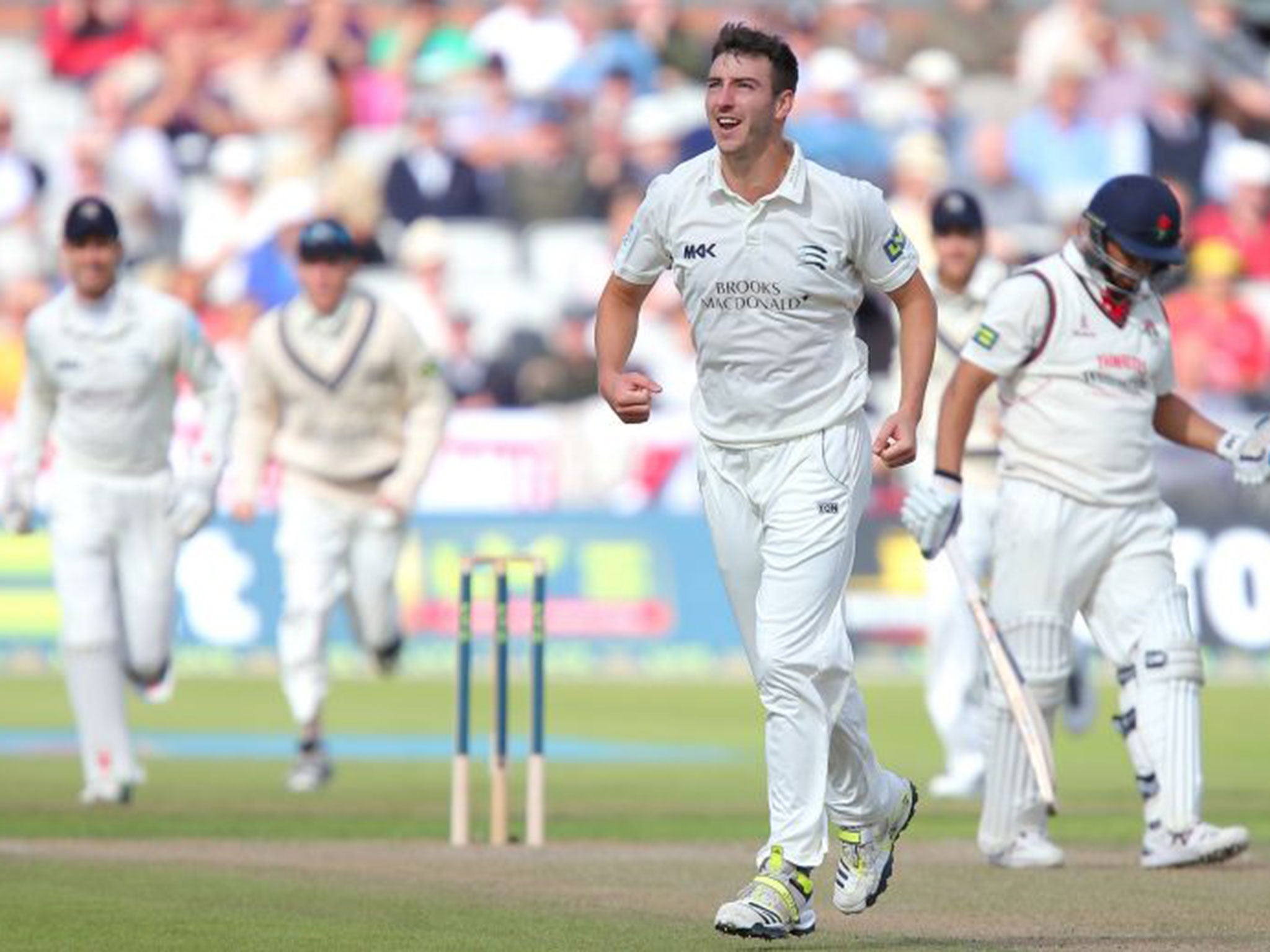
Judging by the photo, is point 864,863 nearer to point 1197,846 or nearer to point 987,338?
point 1197,846

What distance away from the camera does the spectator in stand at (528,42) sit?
27750 millimetres

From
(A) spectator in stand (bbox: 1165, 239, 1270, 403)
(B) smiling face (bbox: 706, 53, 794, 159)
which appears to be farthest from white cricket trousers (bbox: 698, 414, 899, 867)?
(A) spectator in stand (bbox: 1165, 239, 1270, 403)

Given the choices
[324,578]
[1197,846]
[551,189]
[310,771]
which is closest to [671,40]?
[551,189]

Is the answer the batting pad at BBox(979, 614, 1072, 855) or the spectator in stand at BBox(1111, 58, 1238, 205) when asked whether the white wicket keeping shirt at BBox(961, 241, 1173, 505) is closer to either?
the batting pad at BBox(979, 614, 1072, 855)

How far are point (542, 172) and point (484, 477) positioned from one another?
4.65 metres

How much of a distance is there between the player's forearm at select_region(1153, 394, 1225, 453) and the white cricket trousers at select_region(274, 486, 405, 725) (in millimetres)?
4885

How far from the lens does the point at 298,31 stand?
2714 centimetres

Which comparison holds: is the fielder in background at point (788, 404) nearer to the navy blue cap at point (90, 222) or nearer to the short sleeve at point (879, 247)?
the short sleeve at point (879, 247)

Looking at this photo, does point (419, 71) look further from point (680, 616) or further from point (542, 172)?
point (680, 616)

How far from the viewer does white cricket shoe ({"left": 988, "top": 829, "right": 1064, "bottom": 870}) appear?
10.7 m

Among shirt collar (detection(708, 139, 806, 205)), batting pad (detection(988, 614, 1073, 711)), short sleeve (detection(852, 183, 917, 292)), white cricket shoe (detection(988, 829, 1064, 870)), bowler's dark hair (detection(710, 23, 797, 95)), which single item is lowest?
white cricket shoe (detection(988, 829, 1064, 870))

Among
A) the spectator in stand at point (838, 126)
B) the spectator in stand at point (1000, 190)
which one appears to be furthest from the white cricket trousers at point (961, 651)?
the spectator in stand at point (838, 126)

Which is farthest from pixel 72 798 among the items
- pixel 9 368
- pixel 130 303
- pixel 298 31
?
pixel 298 31

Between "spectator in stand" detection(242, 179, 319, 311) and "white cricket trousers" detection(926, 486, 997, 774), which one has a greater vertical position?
"spectator in stand" detection(242, 179, 319, 311)
